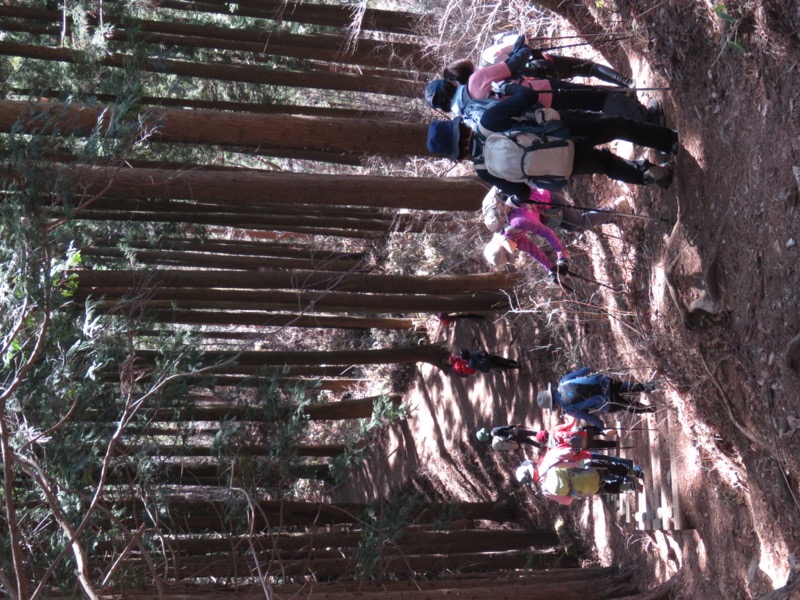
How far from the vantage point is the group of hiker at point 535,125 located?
5.20 m

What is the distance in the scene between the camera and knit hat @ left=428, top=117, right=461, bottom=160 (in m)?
5.46

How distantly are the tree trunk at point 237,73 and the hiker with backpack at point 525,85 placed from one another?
12.7 feet

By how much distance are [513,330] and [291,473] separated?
3661 millimetres

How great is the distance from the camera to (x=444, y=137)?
17.9ft

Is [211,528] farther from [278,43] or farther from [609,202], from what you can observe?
[278,43]

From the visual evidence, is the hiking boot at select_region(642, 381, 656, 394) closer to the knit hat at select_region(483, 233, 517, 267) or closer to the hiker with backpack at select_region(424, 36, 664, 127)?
the knit hat at select_region(483, 233, 517, 267)

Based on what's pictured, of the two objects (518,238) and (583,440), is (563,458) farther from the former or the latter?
(518,238)

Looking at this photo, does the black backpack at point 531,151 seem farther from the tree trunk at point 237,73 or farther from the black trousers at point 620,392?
the tree trunk at point 237,73

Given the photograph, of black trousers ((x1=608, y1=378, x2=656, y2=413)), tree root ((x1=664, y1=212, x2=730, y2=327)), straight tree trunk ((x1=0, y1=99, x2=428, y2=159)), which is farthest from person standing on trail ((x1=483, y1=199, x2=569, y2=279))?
tree root ((x1=664, y1=212, x2=730, y2=327))

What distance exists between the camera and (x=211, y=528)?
328 inches

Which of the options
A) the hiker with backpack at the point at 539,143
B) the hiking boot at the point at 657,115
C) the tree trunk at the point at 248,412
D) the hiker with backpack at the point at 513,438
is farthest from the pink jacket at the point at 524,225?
the tree trunk at the point at 248,412

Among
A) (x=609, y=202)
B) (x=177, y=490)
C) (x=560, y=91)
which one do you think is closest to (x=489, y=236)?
(x=609, y=202)

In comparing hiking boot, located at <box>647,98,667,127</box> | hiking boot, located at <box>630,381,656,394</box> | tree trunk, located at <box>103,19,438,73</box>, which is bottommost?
hiking boot, located at <box>630,381,656,394</box>

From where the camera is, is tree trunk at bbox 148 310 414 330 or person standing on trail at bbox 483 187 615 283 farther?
tree trunk at bbox 148 310 414 330
